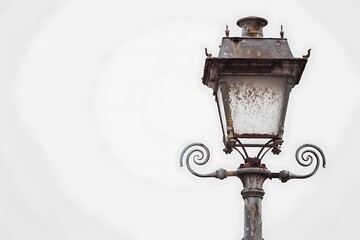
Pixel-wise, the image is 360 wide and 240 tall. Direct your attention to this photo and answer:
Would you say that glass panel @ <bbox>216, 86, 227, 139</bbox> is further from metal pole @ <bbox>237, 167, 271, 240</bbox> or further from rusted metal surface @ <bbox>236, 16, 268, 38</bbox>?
rusted metal surface @ <bbox>236, 16, 268, 38</bbox>

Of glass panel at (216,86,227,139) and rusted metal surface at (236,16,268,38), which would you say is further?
rusted metal surface at (236,16,268,38)

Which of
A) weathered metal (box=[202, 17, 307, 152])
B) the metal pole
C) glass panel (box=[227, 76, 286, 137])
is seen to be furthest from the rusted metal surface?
the metal pole

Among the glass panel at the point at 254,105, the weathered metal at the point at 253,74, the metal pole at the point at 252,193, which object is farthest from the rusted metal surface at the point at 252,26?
the metal pole at the point at 252,193

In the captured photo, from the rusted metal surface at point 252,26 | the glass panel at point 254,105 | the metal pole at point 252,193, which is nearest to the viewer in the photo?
the metal pole at point 252,193

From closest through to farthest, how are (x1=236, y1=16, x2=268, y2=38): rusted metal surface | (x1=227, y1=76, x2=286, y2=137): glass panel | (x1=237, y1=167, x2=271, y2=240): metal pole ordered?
1. (x1=237, y1=167, x2=271, y2=240): metal pole
2. (x1=227, y1=76, x2=286, y2=137): glass panel
3. (x1=236, y1=16, x2=268, y2=38): rusted metal surface

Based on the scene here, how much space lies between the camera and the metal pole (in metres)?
5.88

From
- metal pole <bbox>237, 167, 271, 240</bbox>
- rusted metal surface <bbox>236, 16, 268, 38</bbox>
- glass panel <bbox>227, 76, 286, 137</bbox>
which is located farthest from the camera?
rusted metal surface <bbox>236, 16, 268, 38</bbox>

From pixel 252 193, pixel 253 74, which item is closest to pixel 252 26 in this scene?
pixel 253 74

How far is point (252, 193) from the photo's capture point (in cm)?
595

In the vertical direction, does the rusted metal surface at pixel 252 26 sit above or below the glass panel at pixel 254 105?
above

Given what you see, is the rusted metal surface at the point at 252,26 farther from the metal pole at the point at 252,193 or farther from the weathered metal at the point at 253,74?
the metal pole at the point at 252,193

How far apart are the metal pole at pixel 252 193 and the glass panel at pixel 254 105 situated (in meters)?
0.26

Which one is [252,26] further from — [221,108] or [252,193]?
[252,193]

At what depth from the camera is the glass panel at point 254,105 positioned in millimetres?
6008
